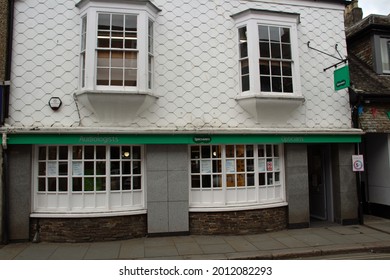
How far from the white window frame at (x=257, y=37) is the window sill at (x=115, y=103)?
2873mm

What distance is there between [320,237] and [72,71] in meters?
7.94

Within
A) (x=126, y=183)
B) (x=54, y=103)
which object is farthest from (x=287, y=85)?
(x=54, y=103)

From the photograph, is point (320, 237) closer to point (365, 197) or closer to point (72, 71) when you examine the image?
point (365, 197)

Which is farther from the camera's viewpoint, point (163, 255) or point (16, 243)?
point (16, 243)

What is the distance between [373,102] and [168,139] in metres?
6.81

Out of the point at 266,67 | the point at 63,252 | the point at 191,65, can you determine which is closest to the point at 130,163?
the point at 63,252

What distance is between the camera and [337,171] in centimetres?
956

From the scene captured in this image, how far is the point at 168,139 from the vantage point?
8.06 m

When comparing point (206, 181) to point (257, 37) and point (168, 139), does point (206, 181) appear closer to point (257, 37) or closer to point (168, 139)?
point (168, 139)

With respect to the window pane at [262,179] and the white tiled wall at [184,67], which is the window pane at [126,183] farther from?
the window pane at [262,179]

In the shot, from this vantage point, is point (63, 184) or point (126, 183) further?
point (126, 183)

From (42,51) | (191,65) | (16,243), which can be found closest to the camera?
(16,243)

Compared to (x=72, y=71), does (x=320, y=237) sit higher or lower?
lower

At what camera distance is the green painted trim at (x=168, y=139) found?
7.52 metres
